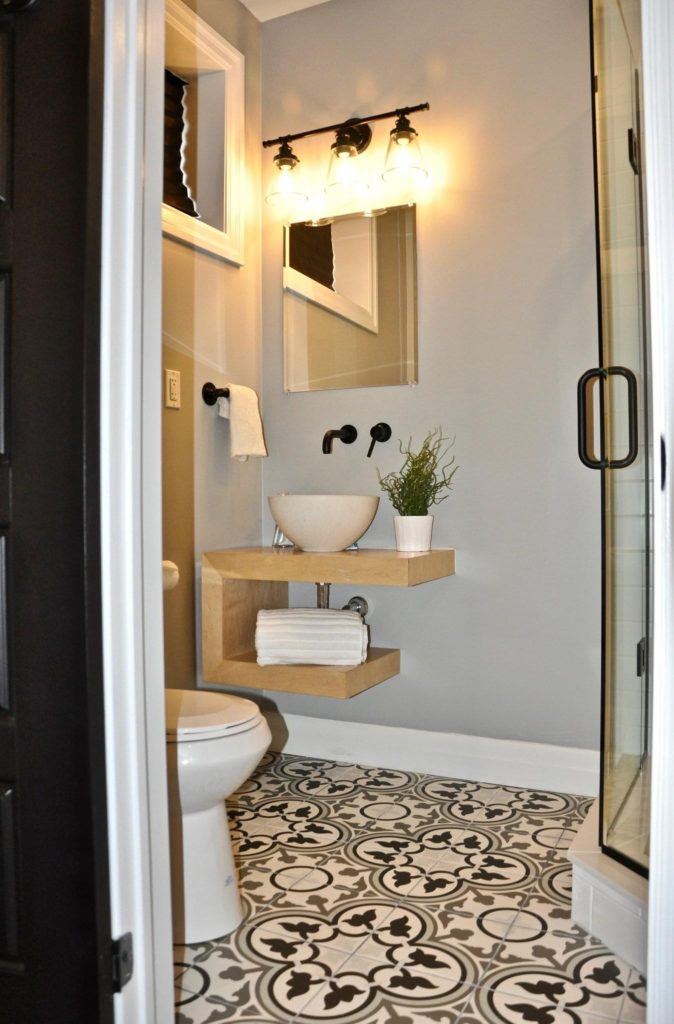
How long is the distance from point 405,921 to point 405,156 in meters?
2.43

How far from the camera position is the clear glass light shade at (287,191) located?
315 centimetres

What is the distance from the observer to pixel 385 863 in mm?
2195

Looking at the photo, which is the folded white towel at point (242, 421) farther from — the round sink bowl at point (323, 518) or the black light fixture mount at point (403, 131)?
the black light fixture mount at point (403, 131)

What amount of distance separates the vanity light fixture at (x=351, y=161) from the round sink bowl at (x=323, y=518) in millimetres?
1115

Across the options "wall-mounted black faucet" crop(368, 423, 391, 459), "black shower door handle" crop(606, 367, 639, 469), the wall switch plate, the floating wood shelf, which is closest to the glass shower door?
"black shower door handle" crop(606, 367, 639, 469)

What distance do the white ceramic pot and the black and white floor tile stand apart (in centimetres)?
82

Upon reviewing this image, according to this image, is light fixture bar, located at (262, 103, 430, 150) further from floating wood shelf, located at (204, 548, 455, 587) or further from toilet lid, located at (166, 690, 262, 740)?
toilet lid, located at (166, 690, 262, 740)

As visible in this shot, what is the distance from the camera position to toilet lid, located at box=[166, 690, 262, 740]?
71.4 inches

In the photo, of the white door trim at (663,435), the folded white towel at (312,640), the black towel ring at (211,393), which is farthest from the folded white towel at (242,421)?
the white door trim at (663,435)

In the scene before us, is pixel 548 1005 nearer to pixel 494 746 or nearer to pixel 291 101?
pixel 494 746

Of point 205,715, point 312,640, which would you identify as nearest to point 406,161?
point 312,640

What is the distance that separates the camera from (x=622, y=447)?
6.02 feet

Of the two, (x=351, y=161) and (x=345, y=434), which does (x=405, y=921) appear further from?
(x=351, y=161)

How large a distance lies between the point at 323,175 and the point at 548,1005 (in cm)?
276
